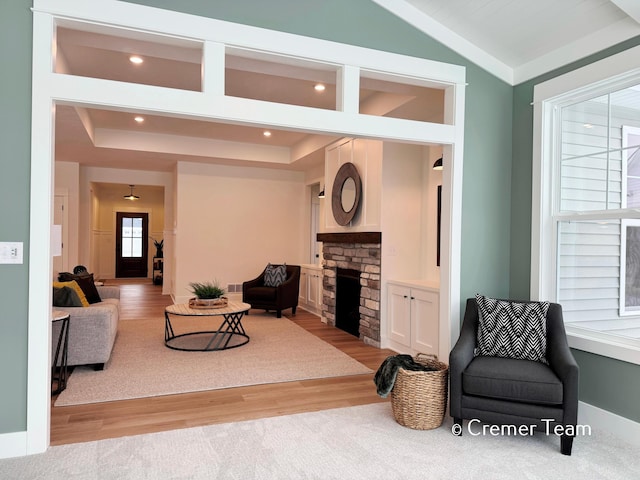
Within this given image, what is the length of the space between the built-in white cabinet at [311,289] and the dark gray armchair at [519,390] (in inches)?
171

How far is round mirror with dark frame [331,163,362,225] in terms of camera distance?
5.66 m

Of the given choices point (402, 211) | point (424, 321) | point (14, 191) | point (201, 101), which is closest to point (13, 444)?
point (14, 191)

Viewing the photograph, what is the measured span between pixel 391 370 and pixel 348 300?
3.06 metres

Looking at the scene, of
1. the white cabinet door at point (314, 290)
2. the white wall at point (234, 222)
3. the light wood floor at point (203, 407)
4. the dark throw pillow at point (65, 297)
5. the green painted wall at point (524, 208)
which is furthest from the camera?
the white wall at point (234, 222)

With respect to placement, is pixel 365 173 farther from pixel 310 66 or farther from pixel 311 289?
pixel 311 289

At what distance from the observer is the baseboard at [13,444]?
2527mm

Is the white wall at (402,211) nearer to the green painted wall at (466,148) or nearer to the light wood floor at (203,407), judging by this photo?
the light wood floor at (203,407)

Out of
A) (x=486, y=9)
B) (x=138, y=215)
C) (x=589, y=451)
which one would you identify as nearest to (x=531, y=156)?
(x=486, y=9)

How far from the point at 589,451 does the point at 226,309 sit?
3.52 meters

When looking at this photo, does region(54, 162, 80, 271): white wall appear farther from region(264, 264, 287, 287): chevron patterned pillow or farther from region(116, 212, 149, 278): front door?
region(116, 212, 149, 278): front door

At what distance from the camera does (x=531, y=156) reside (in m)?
3.64

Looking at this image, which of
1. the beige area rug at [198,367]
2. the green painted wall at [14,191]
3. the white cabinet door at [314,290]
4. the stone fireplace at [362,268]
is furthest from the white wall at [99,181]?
the green painted wall at [14,191]

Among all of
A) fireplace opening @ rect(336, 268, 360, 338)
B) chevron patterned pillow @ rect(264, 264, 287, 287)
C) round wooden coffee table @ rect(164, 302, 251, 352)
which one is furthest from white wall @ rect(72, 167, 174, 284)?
fireplace opening @ rect(336, 268, 360, 338)

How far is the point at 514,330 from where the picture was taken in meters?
3.09
